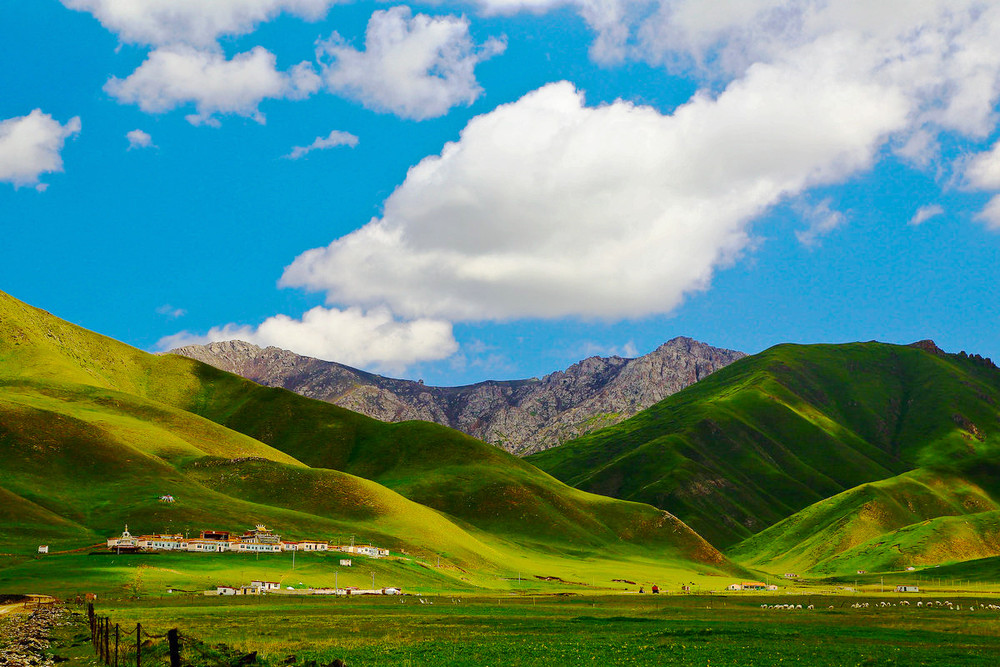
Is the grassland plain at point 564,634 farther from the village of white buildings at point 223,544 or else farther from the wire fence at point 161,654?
the village of white buildings at point 223,544

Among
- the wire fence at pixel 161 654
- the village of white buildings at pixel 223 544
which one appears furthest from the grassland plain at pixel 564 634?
the village of white buildings at pixel 223 544

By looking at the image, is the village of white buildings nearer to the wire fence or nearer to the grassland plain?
the grassland plain

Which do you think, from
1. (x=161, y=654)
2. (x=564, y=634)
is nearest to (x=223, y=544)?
(x=564, y=634)

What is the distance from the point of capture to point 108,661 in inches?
1689

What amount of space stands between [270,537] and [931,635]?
463ft

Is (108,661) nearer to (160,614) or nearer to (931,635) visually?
(160,614)

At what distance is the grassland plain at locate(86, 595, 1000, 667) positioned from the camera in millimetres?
52531

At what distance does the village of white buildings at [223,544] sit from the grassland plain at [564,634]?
194 feet

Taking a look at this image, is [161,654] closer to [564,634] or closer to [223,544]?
[564,634]

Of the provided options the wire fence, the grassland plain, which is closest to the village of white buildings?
the grassland plain

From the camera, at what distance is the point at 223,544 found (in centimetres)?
17275

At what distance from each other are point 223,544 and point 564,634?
119m

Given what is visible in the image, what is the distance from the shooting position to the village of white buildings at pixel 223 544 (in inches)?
6471

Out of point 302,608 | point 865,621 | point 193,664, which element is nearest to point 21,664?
point 193,664
